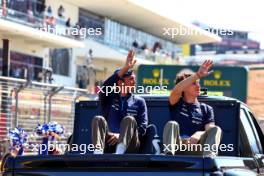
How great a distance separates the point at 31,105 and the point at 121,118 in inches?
566

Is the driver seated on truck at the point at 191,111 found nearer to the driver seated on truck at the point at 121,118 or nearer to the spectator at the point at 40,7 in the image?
the driver seated on truck at the point at 121,118

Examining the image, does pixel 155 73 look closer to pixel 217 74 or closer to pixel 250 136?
pixel 217 74

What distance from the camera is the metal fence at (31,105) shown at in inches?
811

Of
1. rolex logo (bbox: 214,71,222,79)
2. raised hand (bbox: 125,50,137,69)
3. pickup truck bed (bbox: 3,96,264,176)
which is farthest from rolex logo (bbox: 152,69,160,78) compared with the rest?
pickup truck bed (bbox: 3,96,264,176)

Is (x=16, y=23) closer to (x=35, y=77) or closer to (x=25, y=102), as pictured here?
(x=35, y=77)

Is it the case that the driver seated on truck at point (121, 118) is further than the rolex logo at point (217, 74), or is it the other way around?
the rolex logo at point (217, 74)

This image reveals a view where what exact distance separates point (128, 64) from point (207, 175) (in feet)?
7.90

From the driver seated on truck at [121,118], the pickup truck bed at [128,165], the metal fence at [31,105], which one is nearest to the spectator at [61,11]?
the metal fence at [31,105]

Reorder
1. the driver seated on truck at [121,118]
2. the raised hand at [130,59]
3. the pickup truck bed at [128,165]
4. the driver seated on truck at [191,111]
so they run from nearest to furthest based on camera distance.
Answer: the pickup truck bed at [128,165] < the driver seated on truck at [121,118] < the driver seated on truck at [191,111] < the raised hand at [130,59]

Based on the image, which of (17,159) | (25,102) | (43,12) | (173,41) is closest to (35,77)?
(43,12)

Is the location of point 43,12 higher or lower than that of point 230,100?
higher

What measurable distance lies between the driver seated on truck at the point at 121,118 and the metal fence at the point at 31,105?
1206cm

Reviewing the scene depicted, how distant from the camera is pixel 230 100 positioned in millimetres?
7691

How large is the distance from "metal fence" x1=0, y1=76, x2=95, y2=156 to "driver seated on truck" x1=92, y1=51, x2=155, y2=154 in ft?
39.6
